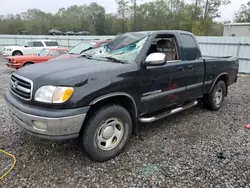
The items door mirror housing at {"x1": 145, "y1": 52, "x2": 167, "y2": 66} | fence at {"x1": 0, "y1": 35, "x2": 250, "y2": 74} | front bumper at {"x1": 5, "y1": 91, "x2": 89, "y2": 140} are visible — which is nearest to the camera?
front bumper at {"x1": 5, "y1": 91, "x2": 89, "y2": 140}

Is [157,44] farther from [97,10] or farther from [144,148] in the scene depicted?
[97,10]

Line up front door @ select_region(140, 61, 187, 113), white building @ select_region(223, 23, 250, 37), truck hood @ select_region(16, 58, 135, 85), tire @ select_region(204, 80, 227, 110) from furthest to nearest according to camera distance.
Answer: white building @ select_region(223, 23, 250, 37) < tire @ select_region(204, 80, 227, 110) < front door @ select_region(140, 61, 187, 113) < truck hood @ select_region(16, 58, 135, 85)

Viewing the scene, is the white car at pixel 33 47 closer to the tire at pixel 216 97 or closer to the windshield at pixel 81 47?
the windshield at pixel 81 47

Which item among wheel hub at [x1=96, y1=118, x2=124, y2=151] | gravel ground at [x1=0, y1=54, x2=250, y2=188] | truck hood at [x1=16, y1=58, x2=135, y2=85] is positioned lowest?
gravel ground at [x1=0, y1=54, x2=250, y2=188]

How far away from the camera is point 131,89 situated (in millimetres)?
2973

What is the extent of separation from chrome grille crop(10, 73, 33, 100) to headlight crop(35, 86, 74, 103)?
0.21 meters

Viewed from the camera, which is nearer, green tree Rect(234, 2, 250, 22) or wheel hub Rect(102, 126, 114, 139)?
wheel hub Rect(102, 126, 114, 139)

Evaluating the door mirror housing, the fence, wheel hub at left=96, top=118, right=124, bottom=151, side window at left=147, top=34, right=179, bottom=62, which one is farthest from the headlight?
the fence

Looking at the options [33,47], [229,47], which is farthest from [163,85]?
[33,47]

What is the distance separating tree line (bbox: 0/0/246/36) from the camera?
3011cm

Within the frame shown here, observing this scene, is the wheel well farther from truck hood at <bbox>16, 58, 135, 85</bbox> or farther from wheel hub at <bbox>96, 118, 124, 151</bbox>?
truck hood at <bbox>16, 58, 135, 85</bbox>

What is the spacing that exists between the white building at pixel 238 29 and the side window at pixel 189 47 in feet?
90.9

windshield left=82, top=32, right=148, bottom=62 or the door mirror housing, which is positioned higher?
windshield left=82, top=32, right=148, bottom=62

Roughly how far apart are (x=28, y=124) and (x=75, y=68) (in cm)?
Answer: 94
